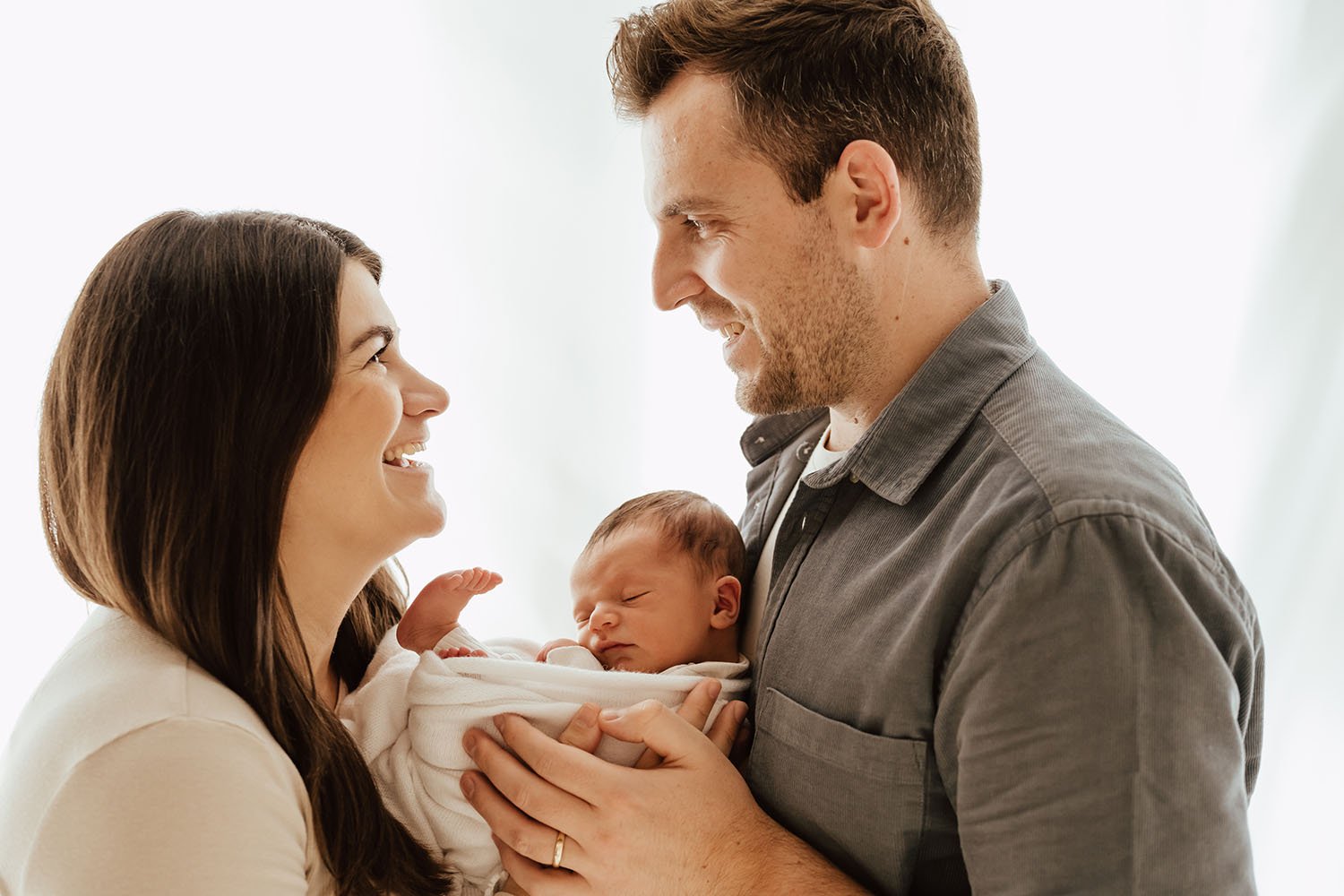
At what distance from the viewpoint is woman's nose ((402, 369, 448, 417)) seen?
1.67 meters

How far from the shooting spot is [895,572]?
57.8 inches

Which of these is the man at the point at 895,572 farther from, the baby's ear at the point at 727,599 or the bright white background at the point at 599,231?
the bright white background at the point at 599,231

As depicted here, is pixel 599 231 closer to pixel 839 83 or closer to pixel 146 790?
pixel 839 83

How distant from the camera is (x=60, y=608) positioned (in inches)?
92.0

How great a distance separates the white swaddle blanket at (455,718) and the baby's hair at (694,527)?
25 cm

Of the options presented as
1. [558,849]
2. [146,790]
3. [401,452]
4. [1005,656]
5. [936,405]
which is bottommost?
[558,849]

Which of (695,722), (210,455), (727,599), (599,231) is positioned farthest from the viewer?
(599,231)

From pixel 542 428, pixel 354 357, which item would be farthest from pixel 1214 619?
pixel 542 428

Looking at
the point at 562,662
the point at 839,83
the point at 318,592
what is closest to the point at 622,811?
the point at 562,662

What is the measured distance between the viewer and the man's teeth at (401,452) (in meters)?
1.68

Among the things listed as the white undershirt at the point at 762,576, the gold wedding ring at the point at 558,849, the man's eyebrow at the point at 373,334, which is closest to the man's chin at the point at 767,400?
the white undershirt at the point at 762,576

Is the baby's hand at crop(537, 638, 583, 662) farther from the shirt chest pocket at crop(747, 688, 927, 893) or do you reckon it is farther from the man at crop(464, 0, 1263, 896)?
the shirt chest pocket at crop(747, 688, 927, 893)

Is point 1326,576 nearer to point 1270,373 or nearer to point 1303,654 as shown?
point 1303,654

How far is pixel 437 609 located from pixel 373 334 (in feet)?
1.75
